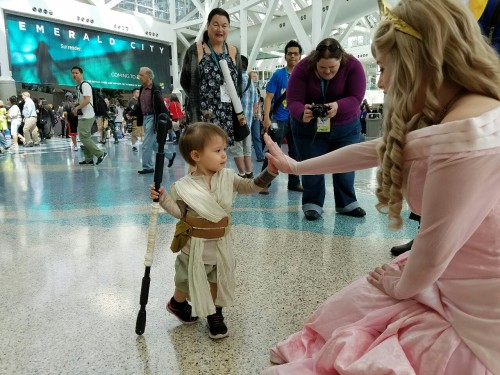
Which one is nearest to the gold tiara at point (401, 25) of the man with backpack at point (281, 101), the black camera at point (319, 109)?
the black camera at point (319, 109)

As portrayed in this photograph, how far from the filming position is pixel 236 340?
169cm

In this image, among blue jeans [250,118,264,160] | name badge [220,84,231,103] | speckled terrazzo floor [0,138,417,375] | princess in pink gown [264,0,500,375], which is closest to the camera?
princess in pink gown [264,0,500,375]

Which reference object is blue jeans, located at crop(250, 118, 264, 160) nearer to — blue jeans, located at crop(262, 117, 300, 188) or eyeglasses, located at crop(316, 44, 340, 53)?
blue jeans, located at crop(262, 117, 300, 188)

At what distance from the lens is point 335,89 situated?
3307mm

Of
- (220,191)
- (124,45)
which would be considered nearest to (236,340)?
(220,191)

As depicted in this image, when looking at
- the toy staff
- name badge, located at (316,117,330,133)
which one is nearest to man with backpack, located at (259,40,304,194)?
name badge, located at (316,117,330,133)

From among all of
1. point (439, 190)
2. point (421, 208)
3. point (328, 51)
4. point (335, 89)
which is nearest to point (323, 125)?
point (335, 89)

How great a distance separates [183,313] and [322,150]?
2145 millimetres

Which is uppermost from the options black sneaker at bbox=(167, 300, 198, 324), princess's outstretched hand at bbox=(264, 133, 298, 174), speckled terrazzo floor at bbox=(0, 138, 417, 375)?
princess's outstretched hand at bbox=(264, 133, 298, 174)

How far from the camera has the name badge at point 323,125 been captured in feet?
10.9

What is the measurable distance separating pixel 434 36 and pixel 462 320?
26.8 inches

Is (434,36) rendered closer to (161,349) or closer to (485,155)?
(485,155)

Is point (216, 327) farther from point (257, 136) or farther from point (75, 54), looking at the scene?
point (75, 54)

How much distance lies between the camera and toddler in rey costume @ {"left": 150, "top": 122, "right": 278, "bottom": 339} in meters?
1.65
